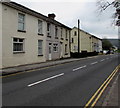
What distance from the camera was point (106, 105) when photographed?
4.97m

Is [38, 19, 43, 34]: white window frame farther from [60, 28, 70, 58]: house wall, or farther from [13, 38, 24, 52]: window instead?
[60, 28, 70, 58]: house wall

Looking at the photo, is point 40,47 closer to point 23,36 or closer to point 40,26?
point 40,26

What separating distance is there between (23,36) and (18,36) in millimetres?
896

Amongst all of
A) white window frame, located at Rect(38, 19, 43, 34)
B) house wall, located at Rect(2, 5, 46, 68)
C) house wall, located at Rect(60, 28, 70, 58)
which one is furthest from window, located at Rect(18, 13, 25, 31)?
house wall, located at Rect(60, 28, 70, 58)

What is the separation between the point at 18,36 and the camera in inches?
647

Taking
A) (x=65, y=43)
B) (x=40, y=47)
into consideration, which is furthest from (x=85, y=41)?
(x=40, y=47)

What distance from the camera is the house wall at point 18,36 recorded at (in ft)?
48.3

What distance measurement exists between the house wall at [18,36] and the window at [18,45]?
393mm

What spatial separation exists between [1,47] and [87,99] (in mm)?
10704

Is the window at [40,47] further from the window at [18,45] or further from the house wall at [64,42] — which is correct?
the house wall at [64,42]

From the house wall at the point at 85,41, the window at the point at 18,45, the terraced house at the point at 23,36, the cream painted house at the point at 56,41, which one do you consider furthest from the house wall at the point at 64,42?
the house wall at the point at 85,41

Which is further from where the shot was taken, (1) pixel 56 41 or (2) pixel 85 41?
(2) pixel 85 41

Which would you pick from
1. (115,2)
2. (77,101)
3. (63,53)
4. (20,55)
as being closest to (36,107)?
(77,101)

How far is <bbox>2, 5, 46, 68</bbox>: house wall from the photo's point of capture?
14.7m
